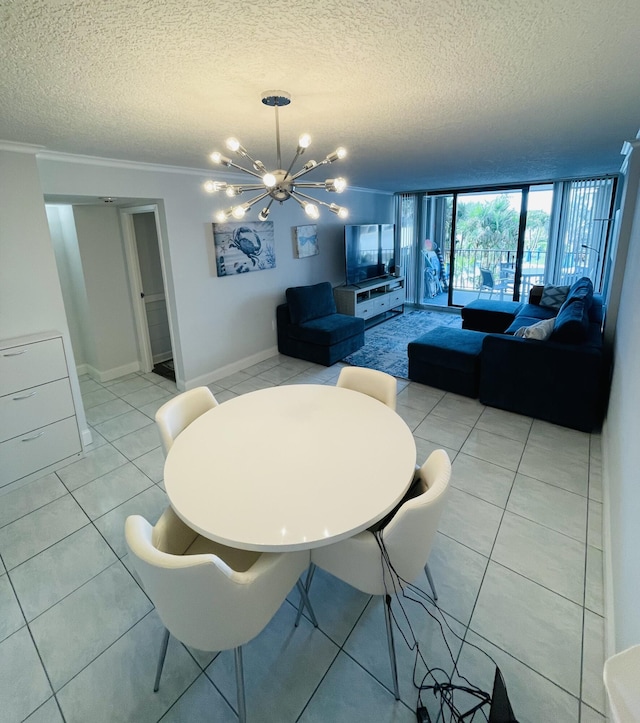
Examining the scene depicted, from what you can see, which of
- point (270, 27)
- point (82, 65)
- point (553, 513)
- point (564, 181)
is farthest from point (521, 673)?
point (564, 181)

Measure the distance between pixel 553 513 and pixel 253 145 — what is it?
10.4ft

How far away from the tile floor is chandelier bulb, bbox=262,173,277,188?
1945mm

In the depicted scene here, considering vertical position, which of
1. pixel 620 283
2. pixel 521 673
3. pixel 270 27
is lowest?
pixel 521 673

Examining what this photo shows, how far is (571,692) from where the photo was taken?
1.44 meters

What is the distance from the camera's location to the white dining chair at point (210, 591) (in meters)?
1.10

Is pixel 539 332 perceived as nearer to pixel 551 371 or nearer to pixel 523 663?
pixel 551 371

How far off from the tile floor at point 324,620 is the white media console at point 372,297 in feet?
11.5

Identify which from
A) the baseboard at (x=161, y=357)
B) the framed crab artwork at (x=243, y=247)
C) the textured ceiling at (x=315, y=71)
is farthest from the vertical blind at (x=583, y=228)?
the baseboard at (x=161, y=357)

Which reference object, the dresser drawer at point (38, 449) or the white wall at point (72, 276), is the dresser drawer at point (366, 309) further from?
the dresser drawer at point (38, 449)

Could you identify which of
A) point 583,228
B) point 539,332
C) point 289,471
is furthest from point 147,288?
point 583,228

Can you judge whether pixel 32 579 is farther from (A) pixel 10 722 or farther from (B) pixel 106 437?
(B) pixel 106 437

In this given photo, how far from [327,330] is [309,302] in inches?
24.8

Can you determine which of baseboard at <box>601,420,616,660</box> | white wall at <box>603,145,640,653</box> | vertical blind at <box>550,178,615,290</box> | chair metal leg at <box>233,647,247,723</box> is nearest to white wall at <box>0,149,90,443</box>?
chair metal leg at <box>233,647,247,723</box>

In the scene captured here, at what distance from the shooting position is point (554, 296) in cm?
531
